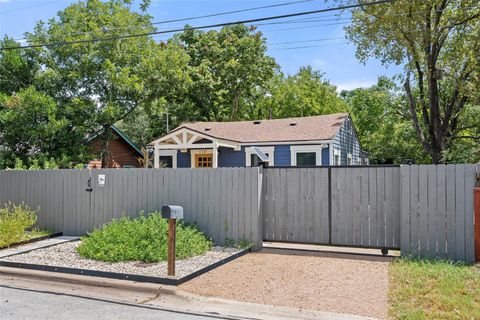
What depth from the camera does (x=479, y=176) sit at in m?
6.77

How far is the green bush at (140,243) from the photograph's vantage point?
686cm

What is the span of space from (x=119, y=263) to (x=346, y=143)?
14316 mm

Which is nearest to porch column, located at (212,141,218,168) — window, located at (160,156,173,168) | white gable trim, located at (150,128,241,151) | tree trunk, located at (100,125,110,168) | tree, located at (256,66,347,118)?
white gable trim, located at (150,128,241,151)

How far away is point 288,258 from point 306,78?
94.4 feet

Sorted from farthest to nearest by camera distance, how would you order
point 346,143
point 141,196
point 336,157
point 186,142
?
point 346,143 → point 186,142 → point 336,157 → point 141,196

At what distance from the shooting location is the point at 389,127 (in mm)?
24422

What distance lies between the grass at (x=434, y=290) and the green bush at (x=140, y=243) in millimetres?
3374

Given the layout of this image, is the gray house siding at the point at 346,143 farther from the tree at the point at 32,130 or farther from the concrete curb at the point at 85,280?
the concrete curb at the point at 85,280

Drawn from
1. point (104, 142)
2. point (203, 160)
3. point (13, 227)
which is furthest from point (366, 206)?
point (104, 142)

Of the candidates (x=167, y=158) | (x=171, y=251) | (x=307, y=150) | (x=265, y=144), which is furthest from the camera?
(x=167, y=158)

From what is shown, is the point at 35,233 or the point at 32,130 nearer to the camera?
the point at 35,233

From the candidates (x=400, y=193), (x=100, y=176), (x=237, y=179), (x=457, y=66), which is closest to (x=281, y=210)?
(x=237, y=179)

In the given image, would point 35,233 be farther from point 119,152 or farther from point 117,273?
point 119,152

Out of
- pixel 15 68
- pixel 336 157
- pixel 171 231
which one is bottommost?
pixel 171 231
